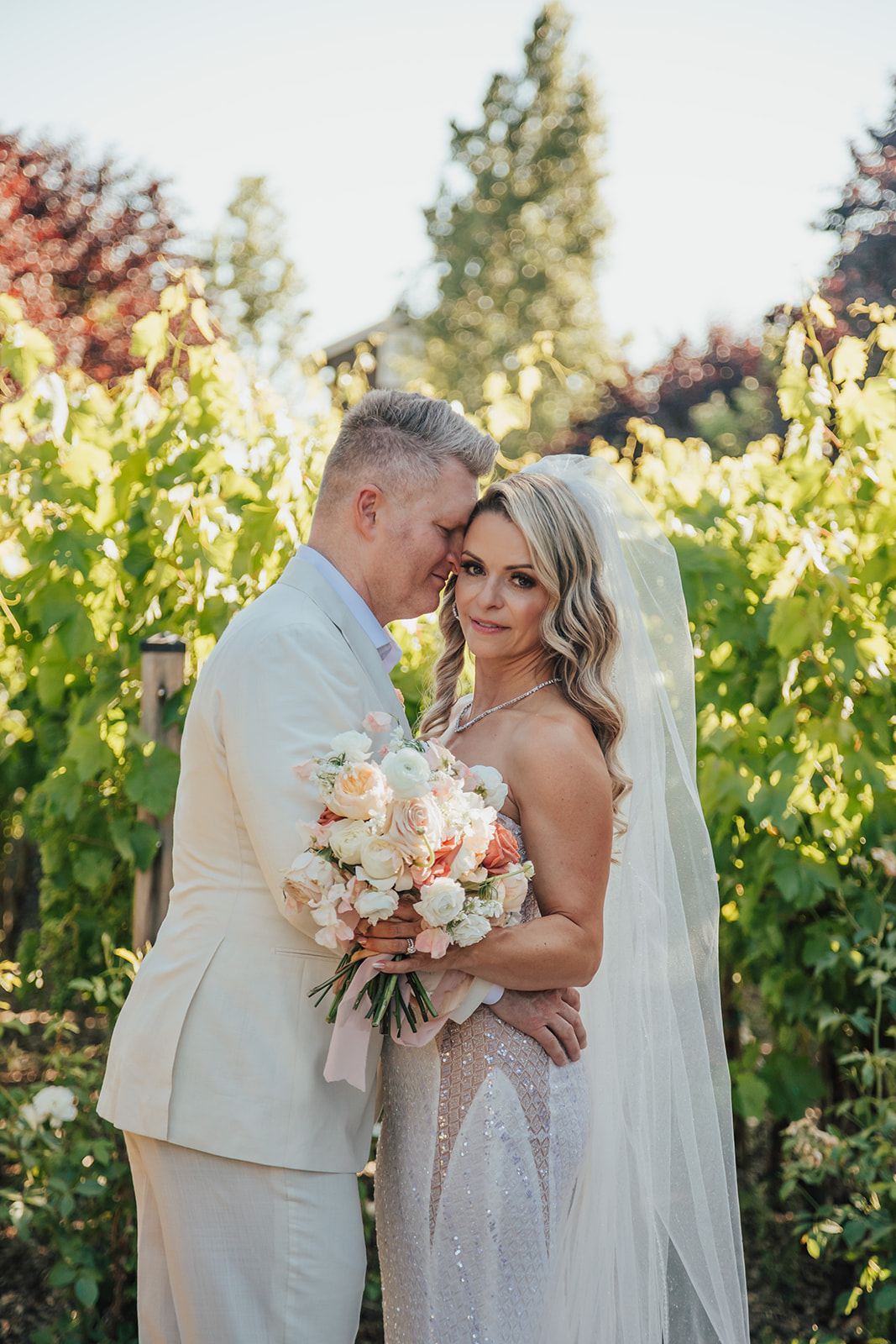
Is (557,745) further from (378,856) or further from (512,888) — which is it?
(378,856)

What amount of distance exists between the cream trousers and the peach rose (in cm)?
72

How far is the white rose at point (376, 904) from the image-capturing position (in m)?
1.86

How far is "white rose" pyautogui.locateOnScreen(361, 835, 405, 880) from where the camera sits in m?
1.85

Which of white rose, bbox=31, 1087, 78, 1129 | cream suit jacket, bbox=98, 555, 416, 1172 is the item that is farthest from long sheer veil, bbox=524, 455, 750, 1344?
white rose, bbox=31, 1087, 78, 1129

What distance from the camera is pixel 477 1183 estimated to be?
7.23ft

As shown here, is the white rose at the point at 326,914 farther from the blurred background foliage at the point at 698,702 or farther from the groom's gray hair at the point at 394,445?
the blurred background foliage at the point at 698,702

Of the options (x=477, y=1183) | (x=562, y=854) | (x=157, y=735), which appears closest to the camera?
(x=477, y=1183)

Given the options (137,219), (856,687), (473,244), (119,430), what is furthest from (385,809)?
(473,244)

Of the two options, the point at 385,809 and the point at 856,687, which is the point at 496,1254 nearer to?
the point at 385,809

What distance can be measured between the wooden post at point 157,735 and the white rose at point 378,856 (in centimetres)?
169

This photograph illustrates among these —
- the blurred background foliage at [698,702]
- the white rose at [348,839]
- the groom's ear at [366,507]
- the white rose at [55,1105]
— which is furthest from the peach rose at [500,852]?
the white rose at [55,1105]

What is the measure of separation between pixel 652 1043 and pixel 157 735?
5.95ft

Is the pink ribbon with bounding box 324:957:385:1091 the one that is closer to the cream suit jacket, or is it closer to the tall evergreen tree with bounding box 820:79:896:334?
the cream suit jacket

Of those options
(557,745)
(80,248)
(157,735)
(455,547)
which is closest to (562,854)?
(557,745)
